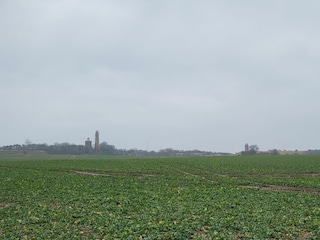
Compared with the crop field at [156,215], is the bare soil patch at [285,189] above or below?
below

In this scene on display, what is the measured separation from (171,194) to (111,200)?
4.67 m

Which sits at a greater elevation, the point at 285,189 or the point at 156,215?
the point at 156,215

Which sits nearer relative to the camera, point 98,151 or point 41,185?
point 41,185

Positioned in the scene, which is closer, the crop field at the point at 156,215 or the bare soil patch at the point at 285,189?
the crop field at the point at 156,215

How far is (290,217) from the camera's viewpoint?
14062mm

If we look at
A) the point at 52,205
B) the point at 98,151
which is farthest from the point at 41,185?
the point at 98,151

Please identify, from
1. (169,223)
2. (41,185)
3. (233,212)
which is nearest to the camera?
(169,223)

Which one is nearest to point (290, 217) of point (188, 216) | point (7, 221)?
point (188, 216)

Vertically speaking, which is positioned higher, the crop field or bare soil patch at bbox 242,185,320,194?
the crop field

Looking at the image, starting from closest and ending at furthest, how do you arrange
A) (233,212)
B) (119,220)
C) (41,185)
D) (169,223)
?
(169,223)
(119,220)
(233,212)
(41,185)

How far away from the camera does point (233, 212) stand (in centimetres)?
1529

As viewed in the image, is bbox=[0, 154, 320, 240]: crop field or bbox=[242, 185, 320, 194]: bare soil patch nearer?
bbox=[0, 154, 320, 240]: crop field

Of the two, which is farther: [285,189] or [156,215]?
[285,189]

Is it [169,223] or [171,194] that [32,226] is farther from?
[171,194]
